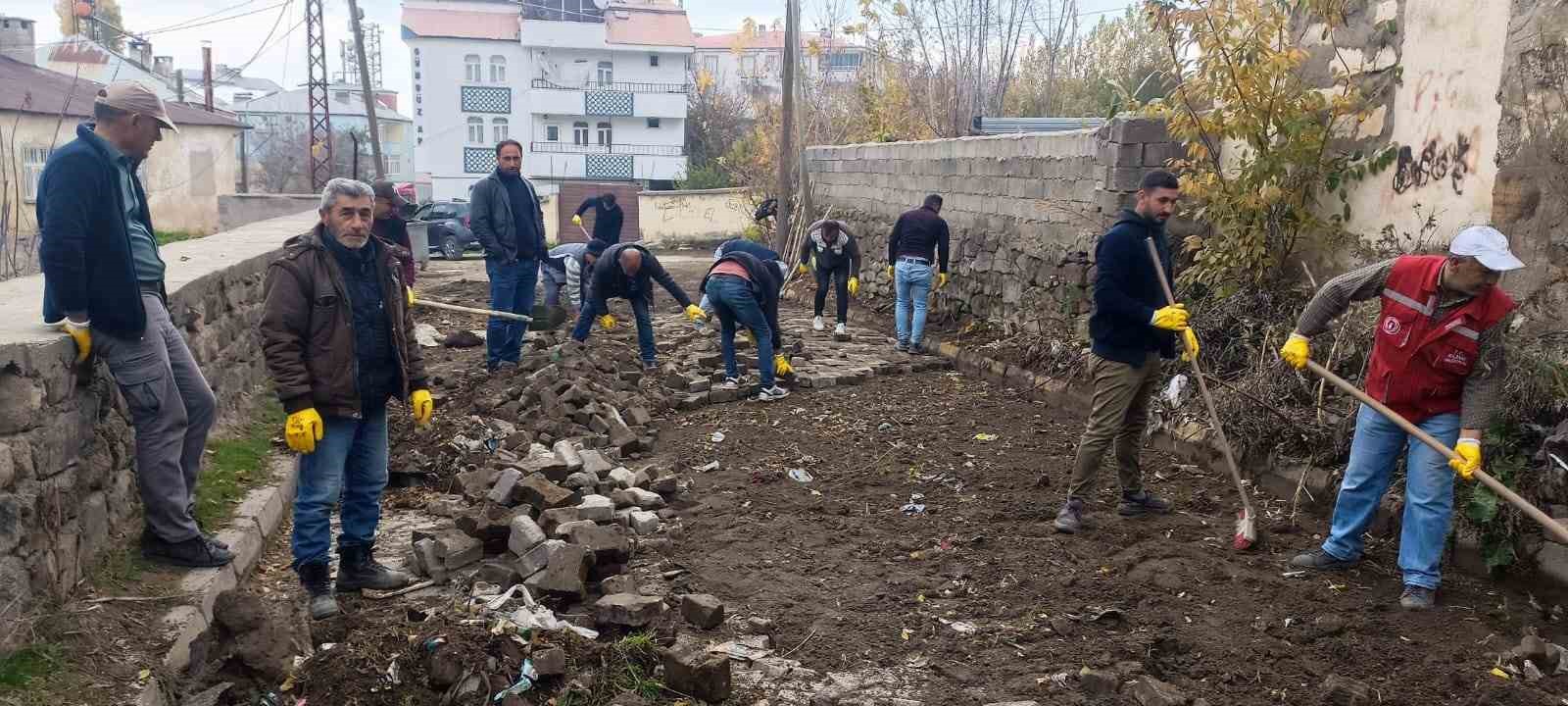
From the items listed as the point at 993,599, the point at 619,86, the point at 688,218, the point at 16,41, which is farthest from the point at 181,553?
the point at 619,86

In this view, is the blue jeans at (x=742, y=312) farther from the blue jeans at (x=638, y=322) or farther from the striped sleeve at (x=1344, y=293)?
the striped sleeve at (x=1344, y=293)

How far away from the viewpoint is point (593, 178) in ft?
148

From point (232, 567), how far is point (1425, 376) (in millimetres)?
4932

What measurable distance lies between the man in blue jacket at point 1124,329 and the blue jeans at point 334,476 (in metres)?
3.31

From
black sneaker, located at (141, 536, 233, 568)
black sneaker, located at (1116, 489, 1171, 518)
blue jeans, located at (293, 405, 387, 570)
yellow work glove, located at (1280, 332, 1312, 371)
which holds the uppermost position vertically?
yellow work glove, located at (1280, 332, 1312, 371)

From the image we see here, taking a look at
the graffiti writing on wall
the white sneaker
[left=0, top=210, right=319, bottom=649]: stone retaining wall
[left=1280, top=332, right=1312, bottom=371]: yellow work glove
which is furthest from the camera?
the white sneaker

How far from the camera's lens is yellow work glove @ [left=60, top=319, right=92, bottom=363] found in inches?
150

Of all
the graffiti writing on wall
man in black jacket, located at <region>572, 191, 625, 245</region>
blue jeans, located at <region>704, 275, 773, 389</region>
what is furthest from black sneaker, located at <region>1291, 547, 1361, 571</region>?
man in black jacket, located at <region>572, 191, 625, 245</region>

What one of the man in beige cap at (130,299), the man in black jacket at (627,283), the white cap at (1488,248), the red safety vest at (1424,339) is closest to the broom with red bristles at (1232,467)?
the red safety vest at (1424,339)

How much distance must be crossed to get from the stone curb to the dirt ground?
17 cm

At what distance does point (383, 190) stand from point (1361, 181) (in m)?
7.08

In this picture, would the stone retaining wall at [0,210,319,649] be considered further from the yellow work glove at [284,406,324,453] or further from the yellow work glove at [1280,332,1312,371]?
the yellow work glove at [1280,332,1312,371]

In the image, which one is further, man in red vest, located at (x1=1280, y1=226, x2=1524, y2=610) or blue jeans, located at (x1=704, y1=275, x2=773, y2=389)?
blue jeans, located at (x1=704, y1=275, x2=773, y2=389)

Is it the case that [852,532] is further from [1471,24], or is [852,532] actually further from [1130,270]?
[1471,24]
